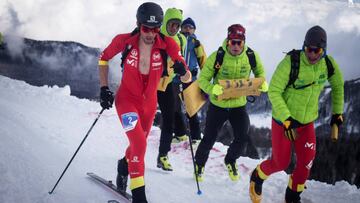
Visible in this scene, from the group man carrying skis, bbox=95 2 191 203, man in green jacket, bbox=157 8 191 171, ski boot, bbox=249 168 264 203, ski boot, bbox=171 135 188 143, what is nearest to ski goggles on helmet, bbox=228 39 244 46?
man in green jacket, bbox=157 8 191 171

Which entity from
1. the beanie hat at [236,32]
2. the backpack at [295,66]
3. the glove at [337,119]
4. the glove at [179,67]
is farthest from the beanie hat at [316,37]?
the glove at [179,67]

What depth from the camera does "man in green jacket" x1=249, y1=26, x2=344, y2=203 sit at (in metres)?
5.49

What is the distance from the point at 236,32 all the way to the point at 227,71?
0.75 metres

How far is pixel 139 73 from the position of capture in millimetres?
5500

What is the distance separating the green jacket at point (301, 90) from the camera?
5.58m

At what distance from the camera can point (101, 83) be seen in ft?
19.0

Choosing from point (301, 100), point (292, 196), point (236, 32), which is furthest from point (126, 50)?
point (292, 196)

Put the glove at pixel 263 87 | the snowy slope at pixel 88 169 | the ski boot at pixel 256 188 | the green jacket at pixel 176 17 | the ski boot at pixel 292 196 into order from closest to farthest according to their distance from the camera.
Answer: the snowy slope at pixel 88 169, the ski boot at pixel 292 196, the ski boot at pixel 256 188, the glove at pixel 263 87, the green jacket at pixel 176 17

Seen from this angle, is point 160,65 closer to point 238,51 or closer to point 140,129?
point 140,129

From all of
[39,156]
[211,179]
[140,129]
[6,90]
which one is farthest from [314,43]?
[6,90]

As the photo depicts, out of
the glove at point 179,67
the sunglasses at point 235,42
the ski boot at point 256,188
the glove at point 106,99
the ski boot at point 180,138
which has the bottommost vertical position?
the ski boot at point 180,138

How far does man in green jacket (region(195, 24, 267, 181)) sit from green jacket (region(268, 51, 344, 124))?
1419 mm

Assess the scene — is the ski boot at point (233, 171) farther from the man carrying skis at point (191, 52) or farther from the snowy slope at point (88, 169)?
the man carrying skis at point (191, 52)

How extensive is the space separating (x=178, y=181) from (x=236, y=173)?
1.25 meters
